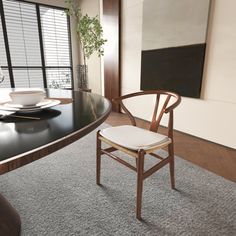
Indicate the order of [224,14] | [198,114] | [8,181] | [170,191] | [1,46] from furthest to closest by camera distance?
[1,46], [198,114], [224,14], [8,181], [170,191]

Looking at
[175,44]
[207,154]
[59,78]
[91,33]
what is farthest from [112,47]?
[207,154]

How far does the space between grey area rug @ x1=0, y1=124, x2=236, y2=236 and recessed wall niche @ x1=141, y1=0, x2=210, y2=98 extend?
1.25 meters

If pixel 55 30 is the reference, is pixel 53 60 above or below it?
below

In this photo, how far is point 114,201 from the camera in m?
1.34

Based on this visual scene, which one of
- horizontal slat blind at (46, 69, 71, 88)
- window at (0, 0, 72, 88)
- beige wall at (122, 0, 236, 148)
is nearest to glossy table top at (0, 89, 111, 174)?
beige wall at (122, 0, 236, 148)

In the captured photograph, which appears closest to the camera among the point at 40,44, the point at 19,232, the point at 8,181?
the point at 19,232

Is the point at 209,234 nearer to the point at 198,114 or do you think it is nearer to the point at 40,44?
the point at 198,114

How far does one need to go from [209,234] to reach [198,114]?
1.68m

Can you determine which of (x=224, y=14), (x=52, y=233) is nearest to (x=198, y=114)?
(x=224, y=14)

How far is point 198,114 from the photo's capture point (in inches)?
97.2

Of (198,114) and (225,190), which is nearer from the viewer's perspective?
(225,190)

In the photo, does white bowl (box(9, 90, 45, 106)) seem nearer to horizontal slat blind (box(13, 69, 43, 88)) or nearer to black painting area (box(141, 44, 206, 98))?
black painting area (box(141, 44, 206, 98))

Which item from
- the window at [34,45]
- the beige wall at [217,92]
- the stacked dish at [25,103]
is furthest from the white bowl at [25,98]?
the window at [34,45]

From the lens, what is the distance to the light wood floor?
5.82ft
